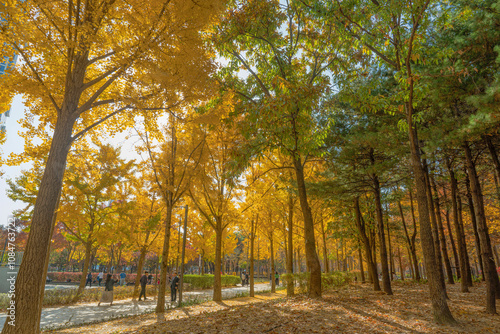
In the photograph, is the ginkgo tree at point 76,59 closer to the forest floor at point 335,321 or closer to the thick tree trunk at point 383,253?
the forest floor at point 335,321

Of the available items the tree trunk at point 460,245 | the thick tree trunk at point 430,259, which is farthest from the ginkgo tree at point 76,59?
the tree trunk at point 460,245

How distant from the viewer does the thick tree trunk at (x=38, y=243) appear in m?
4.07

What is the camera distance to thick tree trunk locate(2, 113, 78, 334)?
160 inches

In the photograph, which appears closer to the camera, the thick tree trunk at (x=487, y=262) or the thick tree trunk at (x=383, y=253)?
the thick tree trunk at (x=487, y=262)

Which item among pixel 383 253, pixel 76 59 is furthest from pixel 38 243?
pixel 383 253

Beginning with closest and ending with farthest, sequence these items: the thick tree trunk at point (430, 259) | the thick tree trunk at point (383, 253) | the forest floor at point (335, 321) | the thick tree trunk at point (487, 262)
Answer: the forest floor at point (335, 321) < the thick tree trunk at point (430, 259) < the thick tree trunk at point (487, 262) < the thick tree trunk at point (383, 253)

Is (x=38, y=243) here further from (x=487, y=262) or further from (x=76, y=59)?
(x=487, y=262)

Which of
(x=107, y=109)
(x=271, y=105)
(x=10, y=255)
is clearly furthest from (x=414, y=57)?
(x=10, y=255)

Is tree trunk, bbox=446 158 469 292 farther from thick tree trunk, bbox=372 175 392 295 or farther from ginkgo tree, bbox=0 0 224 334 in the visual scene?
ginkgo tree, bbox=0 0 224 334

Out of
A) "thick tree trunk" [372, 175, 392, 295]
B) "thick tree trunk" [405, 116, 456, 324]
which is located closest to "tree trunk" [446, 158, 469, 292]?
"thick tree trunk" [372, 175, 392, 295]

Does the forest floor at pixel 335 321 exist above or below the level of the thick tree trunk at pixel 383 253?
below

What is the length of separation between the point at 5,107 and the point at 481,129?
38.3 ft

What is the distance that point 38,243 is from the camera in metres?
4.41

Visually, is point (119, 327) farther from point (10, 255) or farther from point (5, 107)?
point (5, 107)
